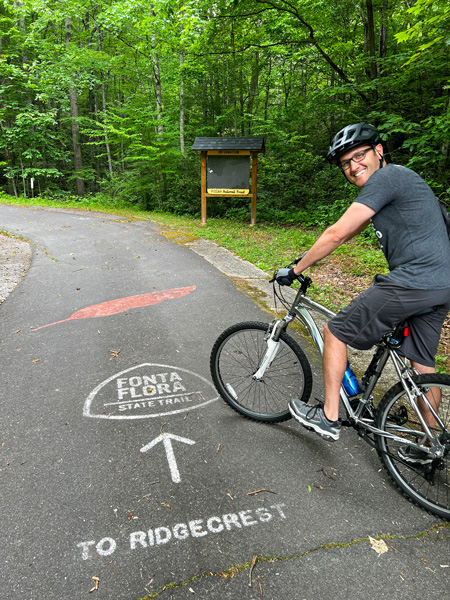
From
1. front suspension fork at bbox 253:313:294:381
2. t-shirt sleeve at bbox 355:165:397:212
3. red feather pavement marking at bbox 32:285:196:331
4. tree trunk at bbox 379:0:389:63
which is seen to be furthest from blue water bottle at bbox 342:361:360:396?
tree trunk at bbox 379:0:389:63

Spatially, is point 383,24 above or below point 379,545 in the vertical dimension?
above

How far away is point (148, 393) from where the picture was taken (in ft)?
10.7

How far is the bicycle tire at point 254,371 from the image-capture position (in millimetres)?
2865

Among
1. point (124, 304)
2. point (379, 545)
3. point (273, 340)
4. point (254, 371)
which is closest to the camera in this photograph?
point (379, 545)

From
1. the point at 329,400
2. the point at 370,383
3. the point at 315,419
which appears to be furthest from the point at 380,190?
the point at 315,419

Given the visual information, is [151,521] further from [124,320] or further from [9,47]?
[9,47]

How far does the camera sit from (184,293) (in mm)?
5938

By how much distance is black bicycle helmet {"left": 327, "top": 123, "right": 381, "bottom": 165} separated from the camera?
2.23 meters

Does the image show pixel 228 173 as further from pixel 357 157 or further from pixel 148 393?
pixel 357 157

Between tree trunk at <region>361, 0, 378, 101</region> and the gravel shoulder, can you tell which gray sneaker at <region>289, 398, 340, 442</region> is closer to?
the gravel shoulder

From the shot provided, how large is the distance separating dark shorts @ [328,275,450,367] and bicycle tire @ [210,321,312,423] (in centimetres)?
64

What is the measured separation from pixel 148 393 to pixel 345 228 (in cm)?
222

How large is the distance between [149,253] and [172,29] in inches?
279

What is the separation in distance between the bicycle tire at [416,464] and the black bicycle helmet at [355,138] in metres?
1.49
